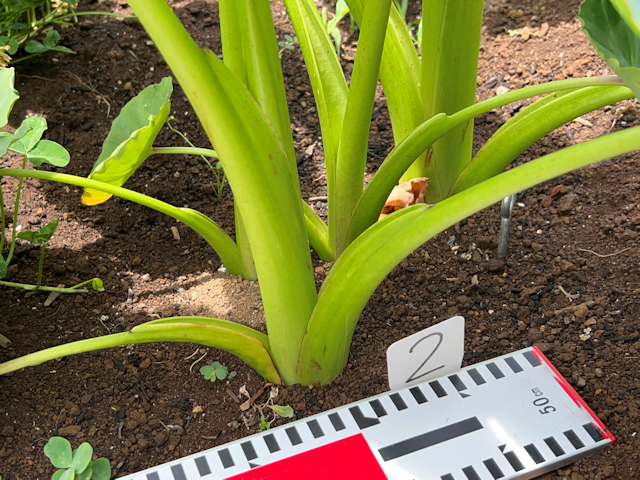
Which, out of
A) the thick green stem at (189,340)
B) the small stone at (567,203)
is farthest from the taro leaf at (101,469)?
the small stone at (567,203)

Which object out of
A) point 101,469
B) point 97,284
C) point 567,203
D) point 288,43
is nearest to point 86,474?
point 101,469

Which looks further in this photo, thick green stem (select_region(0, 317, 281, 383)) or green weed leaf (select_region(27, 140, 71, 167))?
green weed leaf (select_region(27, 140, 71, 167))

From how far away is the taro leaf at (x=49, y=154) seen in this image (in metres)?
0.95

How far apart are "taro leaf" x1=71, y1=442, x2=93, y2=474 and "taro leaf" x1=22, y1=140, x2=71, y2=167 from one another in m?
0.40

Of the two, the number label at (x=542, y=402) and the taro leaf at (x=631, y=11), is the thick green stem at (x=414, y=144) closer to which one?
the taro leaf at (x=631, y=11)

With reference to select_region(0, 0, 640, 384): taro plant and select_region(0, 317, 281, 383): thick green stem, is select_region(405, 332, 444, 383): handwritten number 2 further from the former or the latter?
select_region(0, 317, 281, 383): thick green stem

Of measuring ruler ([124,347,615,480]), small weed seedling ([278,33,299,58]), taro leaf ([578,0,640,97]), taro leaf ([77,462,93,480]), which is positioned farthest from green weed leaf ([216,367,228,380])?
small weed seedling ([278,33,299,58])

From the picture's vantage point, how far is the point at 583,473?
0.86 metres

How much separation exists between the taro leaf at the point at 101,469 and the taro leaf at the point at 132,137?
1.24 feet

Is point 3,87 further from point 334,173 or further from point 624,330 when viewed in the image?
point 624,330

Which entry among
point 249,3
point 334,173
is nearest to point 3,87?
point 249,3

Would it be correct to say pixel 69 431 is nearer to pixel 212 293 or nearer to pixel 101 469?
pixel 101 469

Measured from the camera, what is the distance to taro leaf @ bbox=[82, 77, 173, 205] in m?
0.86

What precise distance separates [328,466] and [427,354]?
8.2 inches
